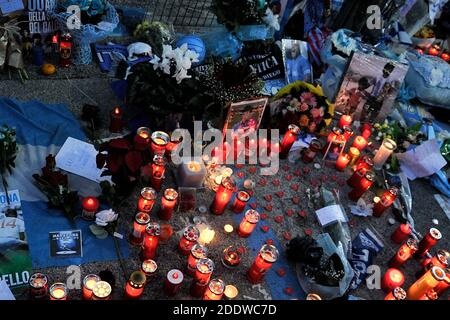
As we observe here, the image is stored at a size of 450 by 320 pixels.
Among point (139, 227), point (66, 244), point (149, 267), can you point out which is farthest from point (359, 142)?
point (66, 244)

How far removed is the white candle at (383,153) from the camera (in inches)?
192

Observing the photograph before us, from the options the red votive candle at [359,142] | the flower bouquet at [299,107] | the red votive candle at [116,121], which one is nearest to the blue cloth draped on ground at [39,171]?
the red votive candle at [116,121]

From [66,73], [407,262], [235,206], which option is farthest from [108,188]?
[407,262]

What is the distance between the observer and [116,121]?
4438 mm

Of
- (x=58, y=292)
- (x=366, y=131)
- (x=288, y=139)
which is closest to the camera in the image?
(x=58, y=292)

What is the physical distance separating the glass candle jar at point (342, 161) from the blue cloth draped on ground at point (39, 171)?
2292 mm

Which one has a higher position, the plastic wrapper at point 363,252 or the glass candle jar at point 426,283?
the glass candle jar at point 426,283

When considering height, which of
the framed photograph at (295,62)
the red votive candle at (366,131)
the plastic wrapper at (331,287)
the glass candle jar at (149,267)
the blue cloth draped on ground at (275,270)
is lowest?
the blue cloth draped on ground at (275,270)

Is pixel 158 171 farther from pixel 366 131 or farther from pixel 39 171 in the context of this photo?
pixel 366 131

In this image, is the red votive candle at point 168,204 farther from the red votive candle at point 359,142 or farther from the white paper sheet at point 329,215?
the red votive candle at point 359,142

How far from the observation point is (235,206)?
4113 millimetres

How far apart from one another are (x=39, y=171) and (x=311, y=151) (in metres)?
2.48

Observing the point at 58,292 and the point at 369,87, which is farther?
the point at 369,87

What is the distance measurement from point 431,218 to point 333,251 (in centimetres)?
146
